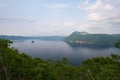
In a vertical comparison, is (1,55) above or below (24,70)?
above

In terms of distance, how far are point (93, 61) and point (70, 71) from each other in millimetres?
8047

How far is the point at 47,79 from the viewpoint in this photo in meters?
26.1

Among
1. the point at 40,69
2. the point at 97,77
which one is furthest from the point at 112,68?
the point at 40,69

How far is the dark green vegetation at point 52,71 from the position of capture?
1882cm

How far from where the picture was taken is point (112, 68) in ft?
62.8

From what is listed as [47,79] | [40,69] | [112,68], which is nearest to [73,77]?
[47,79]

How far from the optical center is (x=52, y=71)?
26984 mm

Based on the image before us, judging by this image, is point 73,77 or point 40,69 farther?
point 73,77

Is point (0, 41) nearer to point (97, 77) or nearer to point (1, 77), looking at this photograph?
point (1, 77)

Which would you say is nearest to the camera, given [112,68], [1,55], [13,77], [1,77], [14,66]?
[112,68]

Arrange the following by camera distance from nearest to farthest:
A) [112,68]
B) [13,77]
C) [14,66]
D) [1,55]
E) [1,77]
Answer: [112,68] < [1,55] < [14,66] < [1,77] < [13,77]

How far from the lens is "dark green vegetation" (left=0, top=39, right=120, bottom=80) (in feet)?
61.7

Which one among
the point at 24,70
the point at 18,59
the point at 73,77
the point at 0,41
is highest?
the point at 0,41

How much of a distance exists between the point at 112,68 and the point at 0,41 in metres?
13.4
